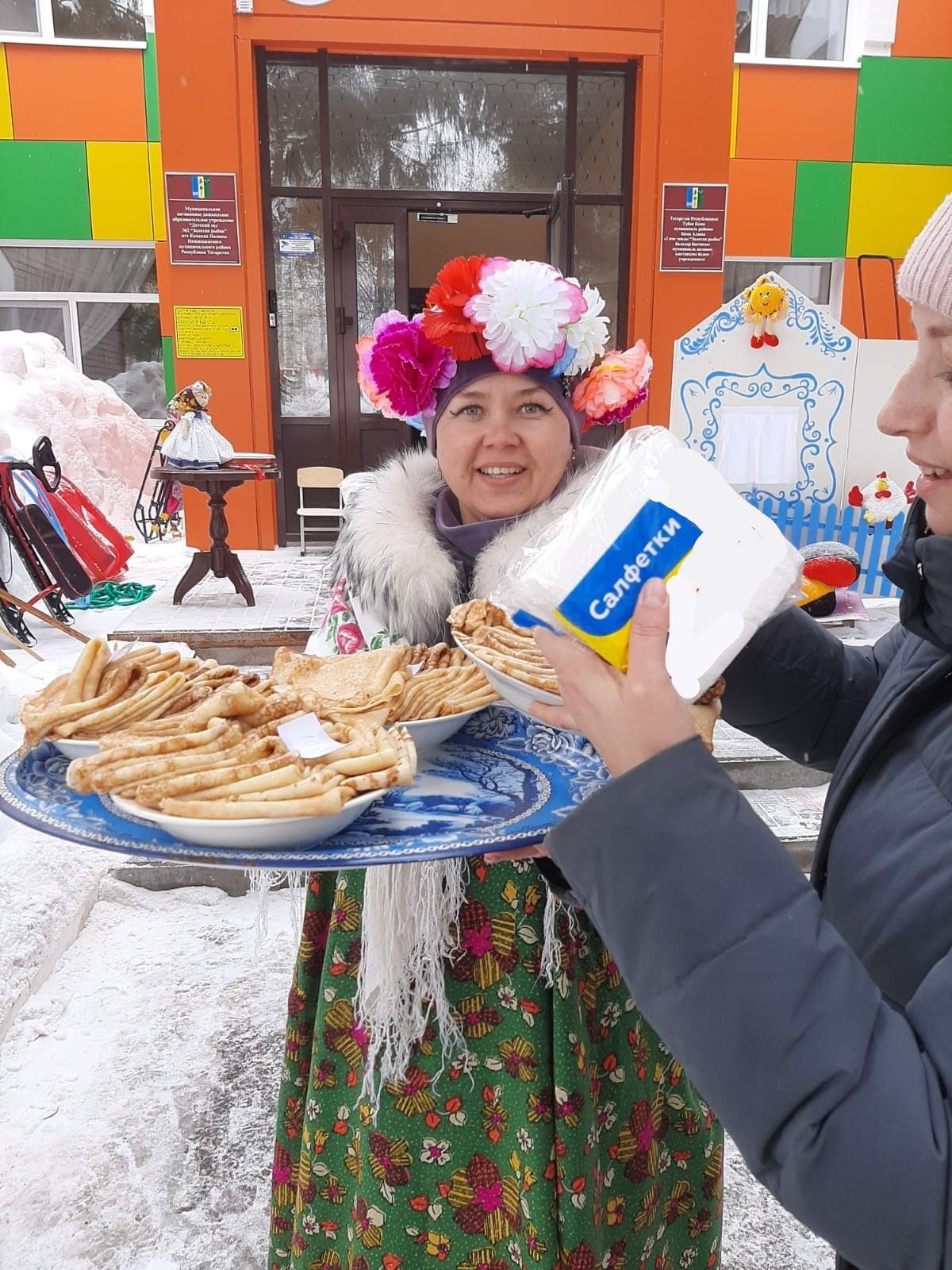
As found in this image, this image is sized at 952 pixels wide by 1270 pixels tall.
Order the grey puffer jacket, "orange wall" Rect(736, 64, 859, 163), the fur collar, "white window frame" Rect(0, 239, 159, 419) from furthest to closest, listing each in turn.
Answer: "white window frame" Rect(0, 239, 159, 419), "orange wall" Rect(736, 64, 859, 163), the fur collar, the grey puffer jacket

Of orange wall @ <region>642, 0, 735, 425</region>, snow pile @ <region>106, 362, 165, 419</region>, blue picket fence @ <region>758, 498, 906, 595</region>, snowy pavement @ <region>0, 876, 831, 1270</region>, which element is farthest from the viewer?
snow pile @ <region>106, 362, 165, 419</region>

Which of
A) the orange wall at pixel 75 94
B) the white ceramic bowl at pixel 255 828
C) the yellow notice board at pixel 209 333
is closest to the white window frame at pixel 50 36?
the orange wall at pixel 75 94

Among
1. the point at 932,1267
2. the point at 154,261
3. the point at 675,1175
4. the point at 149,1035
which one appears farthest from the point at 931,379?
the point at 154,261

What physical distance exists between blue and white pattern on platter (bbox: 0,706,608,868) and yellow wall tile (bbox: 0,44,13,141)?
9736 mm

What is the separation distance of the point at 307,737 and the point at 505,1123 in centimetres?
68

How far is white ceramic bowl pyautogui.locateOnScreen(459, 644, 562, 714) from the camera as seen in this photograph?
3.69ft

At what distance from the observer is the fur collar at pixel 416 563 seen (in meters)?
1.52

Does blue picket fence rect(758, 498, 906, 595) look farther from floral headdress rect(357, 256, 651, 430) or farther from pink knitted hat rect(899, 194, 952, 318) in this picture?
pink knitted hat rect(899, 194, 952, 318)

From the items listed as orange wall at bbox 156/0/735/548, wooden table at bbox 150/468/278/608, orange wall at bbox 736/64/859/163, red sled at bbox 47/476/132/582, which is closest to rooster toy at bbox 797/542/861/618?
orange wall at bbox 156/0/735/548

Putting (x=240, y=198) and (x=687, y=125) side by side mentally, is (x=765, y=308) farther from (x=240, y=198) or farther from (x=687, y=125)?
(x=240, y=198)

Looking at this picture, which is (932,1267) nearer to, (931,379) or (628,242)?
(931,379)

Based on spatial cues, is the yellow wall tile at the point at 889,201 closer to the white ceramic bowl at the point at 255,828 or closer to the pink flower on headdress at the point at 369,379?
the pink flower on headdress at the point at 369,379

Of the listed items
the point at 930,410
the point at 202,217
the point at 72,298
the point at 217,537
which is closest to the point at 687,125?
the point at 202,217

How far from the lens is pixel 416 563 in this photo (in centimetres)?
154
